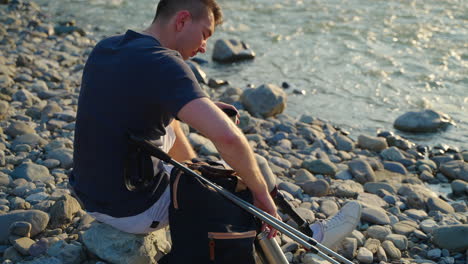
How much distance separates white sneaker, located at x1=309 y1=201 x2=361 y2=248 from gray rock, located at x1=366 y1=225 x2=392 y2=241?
0.37 metres

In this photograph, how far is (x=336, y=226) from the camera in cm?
423

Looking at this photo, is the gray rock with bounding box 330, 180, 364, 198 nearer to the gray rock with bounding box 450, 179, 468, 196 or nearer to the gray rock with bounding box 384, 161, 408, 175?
the gray rock with bounding box 384, 161, 408, 175

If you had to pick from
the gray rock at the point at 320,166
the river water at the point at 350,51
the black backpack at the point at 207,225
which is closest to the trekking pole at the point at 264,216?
the black backpack at the point at 207,225

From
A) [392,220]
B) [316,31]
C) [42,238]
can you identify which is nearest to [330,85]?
[316,31]

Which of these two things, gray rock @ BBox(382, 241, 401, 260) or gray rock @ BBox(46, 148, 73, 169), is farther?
gray rock @ BBox(46, 148, 73, 169)

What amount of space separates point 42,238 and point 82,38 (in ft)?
27.6

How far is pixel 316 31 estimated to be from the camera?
496 inches

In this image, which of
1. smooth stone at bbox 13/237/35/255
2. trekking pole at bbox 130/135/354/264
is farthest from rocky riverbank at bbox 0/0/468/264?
trekking pole at bbox 130/135/354/264

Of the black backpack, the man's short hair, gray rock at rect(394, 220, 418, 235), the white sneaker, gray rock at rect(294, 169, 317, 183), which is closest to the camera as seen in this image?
the black backpack

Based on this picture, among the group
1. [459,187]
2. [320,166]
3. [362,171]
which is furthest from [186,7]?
[459,187]

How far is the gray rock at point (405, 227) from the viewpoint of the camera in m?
4.82

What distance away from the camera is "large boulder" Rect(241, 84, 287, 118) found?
7.92 meters

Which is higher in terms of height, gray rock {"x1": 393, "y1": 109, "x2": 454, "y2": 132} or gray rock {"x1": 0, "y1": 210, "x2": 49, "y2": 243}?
gray rock {"x1": 0, "y1": 210, "x2": 49, "y2": 243}

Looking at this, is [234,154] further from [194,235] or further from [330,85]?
[330,85]
